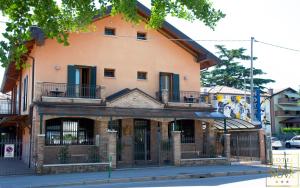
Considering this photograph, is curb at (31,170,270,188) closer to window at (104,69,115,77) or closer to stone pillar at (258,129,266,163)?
stone pillar at (258,129,266,163)

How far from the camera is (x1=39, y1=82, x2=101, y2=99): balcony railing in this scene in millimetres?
21417

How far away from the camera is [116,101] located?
22359 millimetres

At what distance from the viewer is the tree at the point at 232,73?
61594 millimetres

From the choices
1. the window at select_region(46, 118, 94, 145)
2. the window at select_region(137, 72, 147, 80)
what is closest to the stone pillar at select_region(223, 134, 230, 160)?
the window at select_region(137, 72, 147, 80)

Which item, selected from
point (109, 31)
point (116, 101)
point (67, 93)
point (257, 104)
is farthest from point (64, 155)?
point (257, 104)

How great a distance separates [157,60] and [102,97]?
527cm

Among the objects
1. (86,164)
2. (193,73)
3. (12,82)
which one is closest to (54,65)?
(86,164)

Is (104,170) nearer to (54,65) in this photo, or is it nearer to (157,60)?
(54,65)

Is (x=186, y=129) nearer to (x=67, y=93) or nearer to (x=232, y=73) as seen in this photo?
(x=67, y=93)

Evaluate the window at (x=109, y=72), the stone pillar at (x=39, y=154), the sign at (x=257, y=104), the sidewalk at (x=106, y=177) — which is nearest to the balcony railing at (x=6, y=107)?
the window at (x=109, y=72)

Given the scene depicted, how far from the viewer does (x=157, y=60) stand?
2548 centimetres

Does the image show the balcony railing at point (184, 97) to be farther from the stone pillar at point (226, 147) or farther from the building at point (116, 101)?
the stone pillar at point (226, 147)

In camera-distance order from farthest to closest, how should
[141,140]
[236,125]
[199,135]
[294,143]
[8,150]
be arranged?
[294,143] → [236,125] → [199,135] → [141,140] → [8,150]

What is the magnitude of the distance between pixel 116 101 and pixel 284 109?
52.1m
